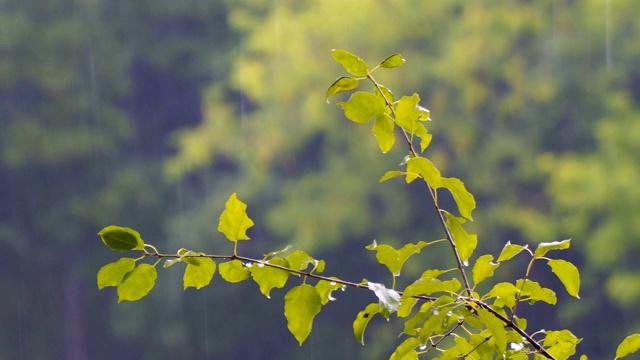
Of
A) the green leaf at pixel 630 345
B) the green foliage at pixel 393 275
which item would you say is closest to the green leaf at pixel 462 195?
the green foliage at pixel 393 275

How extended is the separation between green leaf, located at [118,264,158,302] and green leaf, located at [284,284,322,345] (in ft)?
0.20

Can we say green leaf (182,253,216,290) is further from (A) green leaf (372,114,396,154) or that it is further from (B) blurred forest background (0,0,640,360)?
(B) blurred forest background (0,0,640,360)

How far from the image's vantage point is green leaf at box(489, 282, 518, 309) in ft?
1.30

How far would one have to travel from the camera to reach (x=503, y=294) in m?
0.40

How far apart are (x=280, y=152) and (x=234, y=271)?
200 inches

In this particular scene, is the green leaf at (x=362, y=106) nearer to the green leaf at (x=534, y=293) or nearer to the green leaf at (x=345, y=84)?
the green leaf at (x=345, y=84)

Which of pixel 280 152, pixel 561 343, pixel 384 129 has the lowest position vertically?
pixel 280 152

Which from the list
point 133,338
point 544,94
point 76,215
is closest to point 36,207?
point 76,215

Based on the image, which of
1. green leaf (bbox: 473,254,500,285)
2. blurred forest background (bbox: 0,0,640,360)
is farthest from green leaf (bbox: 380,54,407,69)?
blurred forest background (bbox: 0,0,640,360)

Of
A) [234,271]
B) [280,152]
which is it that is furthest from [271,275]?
[280,152]

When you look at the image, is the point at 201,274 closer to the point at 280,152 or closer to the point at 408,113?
the point at 408,113

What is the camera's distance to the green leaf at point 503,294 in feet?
1.30

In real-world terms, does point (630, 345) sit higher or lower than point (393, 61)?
lower

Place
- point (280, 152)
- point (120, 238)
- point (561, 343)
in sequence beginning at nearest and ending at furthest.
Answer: point (120, 238) → point (561, 343) → point (280, 152)
